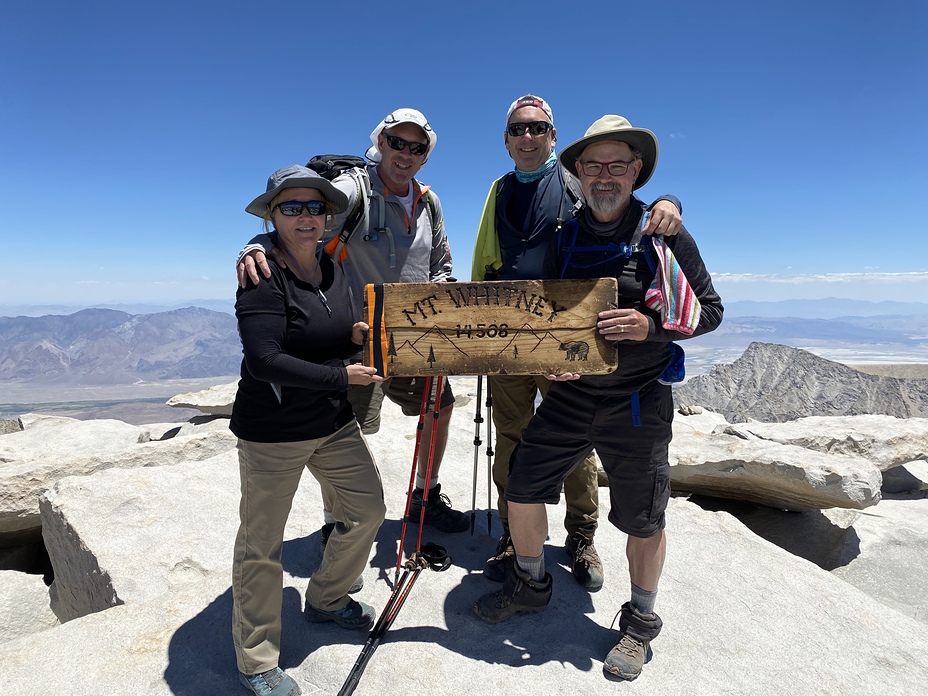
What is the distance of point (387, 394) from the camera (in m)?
5.02

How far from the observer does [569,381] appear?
142 inches

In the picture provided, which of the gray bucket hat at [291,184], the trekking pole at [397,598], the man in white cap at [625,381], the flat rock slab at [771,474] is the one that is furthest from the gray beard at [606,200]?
the flat rock slab at [771,474]

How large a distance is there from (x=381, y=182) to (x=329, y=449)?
229 centimetres

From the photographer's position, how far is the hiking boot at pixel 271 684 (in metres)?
3.16

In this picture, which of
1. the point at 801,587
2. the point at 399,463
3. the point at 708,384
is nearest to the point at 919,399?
the point at 708,384

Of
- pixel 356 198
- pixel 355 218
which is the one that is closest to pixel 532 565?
pixel 355 218

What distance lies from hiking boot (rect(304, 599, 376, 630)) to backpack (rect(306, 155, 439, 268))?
2767mm

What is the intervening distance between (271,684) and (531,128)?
14.5 feet

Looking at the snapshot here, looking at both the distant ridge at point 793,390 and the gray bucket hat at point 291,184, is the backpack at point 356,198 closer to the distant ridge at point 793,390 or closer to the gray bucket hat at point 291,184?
the gray bucket hat at point 291,184

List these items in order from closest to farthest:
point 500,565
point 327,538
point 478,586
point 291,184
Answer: point 291,184, point 478,586, point 500,565, point 327,538

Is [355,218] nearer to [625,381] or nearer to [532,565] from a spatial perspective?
[625,381]

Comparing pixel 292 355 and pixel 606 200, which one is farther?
pixel 606 200

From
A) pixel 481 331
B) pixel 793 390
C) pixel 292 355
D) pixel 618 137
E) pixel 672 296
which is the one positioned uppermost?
pixel 618 137

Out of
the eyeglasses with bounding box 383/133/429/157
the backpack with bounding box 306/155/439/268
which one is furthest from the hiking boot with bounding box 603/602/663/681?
the eyeglasses with bounding box 383/133/429/157
